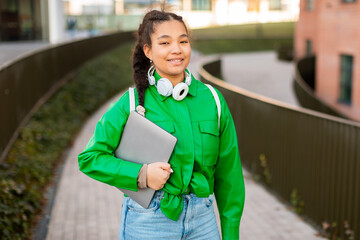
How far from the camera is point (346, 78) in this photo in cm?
1772

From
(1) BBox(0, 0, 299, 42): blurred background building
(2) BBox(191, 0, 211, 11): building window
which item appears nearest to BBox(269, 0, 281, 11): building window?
(1) BBox(0, 0, 299, 42): blurred background building

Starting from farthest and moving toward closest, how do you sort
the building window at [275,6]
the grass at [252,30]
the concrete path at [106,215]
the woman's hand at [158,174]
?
the building window at [275,6] < the grass at [252,30] < the concrete path at [106,215] < the woman's hand at [158,174]

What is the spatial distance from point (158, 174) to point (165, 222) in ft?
0.99

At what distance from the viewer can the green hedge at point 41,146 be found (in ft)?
20.2

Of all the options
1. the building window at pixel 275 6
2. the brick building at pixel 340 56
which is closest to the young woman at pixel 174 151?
the brick building at pixel 340 56

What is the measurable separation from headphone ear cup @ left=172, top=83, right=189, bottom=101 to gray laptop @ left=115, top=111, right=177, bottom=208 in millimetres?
186

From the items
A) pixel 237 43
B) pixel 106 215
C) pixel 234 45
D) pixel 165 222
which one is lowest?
pixel 234 45

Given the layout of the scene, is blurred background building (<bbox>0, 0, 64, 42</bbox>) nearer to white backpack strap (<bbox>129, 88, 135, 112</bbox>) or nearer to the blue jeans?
white backpack strap (<bbox>129, 88, 135, 112</bbox>)

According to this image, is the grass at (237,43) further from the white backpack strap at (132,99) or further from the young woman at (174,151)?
the white backpack strap at (132,99)

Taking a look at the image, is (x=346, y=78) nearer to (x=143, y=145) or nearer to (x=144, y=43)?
(x=144, y=43)

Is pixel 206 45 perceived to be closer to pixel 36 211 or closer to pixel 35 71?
pixel 35 71

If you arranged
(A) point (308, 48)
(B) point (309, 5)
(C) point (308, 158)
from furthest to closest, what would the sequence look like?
1. (A) point (308, 48)
2. (B) point (309, 5)
3. (C) point (308, 158)

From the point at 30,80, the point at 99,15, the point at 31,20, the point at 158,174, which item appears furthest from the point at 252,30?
the point at 158,174

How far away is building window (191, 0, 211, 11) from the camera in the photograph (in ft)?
261
